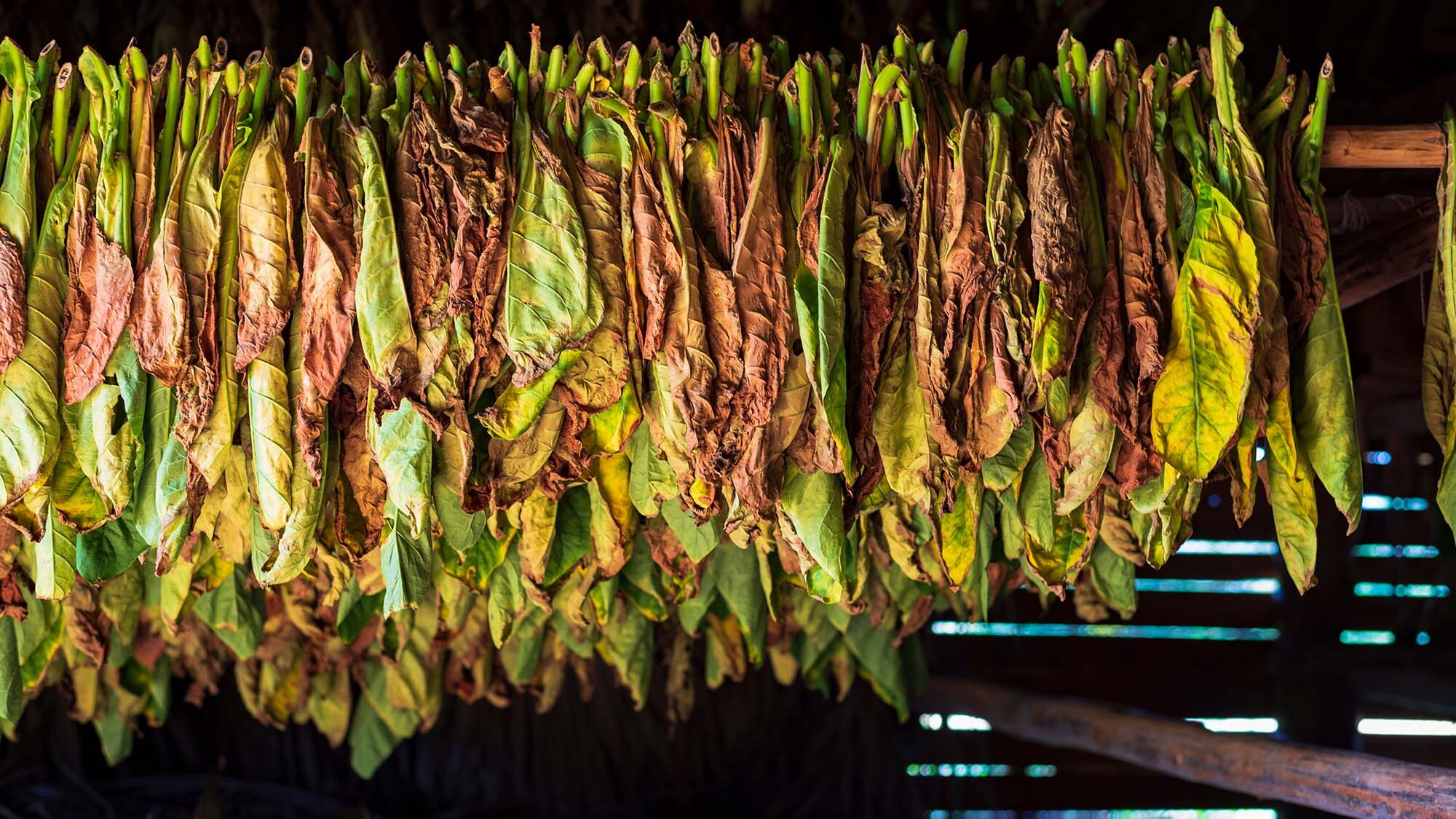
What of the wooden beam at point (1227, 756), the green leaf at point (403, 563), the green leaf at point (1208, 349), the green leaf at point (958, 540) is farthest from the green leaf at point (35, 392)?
the wooden beam at point (1227, 756)

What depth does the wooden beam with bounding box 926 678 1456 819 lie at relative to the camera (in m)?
1.24

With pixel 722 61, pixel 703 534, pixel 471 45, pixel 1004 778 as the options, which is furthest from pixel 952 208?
pixel 1004 778

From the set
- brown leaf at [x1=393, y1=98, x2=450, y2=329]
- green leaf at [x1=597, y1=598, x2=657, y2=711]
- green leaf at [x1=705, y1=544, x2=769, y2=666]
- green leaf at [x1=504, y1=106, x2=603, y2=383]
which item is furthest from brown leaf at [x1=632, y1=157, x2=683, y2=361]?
green leaf at [x1=597, y1=598, x2=657, y2=711]

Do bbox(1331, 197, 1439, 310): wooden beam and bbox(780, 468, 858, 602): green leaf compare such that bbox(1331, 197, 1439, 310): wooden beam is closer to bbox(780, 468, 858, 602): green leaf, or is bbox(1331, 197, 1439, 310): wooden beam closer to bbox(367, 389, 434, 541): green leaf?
bbox(780, 468, 858, 602): green leaf

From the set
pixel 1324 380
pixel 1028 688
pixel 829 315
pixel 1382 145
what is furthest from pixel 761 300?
pixel 1028 688

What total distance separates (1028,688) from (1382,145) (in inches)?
75.9

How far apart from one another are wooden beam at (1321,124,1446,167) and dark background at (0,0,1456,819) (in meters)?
0.76

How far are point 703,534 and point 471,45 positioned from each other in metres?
0.93

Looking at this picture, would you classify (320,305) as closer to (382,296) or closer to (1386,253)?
(382,296)

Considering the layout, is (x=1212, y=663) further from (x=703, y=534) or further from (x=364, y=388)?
(x=364, y=388)

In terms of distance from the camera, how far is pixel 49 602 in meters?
1.33

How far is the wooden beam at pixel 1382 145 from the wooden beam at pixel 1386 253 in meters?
0.18

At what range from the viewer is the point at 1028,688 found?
2742 mm

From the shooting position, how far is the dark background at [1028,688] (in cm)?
202
